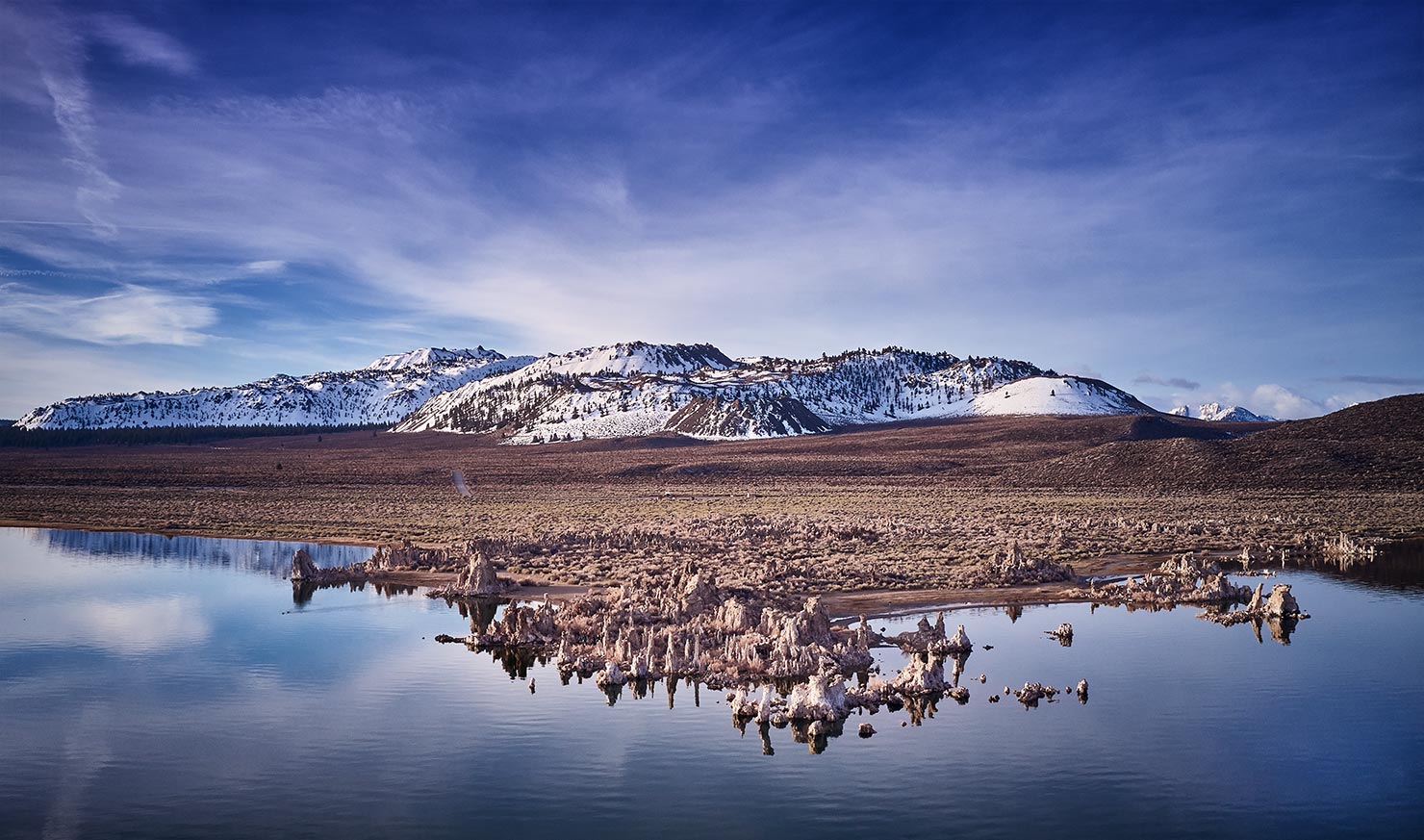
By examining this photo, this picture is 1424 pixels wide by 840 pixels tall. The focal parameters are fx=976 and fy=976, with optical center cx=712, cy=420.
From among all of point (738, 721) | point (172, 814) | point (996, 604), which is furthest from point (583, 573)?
point (172, 814)

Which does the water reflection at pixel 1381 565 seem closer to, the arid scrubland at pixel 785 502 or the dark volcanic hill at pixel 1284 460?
the arid scrubland at pixel 785 502

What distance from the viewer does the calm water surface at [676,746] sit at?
44.6ft

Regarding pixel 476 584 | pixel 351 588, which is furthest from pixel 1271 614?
pixel 351 588

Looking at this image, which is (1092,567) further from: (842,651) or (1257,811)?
(1257,811)

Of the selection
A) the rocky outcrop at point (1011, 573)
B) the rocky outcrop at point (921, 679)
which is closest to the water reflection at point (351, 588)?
the rocky outcrop at point (1011, 573)

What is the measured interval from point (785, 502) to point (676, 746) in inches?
2065

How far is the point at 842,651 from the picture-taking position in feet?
70.8

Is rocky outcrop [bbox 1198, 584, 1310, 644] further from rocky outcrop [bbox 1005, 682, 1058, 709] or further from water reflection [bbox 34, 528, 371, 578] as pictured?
water reflection [bbox 34, 528, 371, 578]

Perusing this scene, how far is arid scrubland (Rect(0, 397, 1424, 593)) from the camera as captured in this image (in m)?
39.2

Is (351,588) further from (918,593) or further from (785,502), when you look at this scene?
(785,502)

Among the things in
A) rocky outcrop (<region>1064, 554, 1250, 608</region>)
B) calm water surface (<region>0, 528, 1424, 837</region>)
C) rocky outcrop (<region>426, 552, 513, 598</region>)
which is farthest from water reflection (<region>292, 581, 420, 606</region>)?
rocky outcrop (<region>1064, 554, 1250, 608</region>)

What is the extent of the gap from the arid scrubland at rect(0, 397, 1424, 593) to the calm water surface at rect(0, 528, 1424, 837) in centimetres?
1049

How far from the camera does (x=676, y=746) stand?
1648cm

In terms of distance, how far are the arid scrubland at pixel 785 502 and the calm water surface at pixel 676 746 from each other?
10.5 metres
